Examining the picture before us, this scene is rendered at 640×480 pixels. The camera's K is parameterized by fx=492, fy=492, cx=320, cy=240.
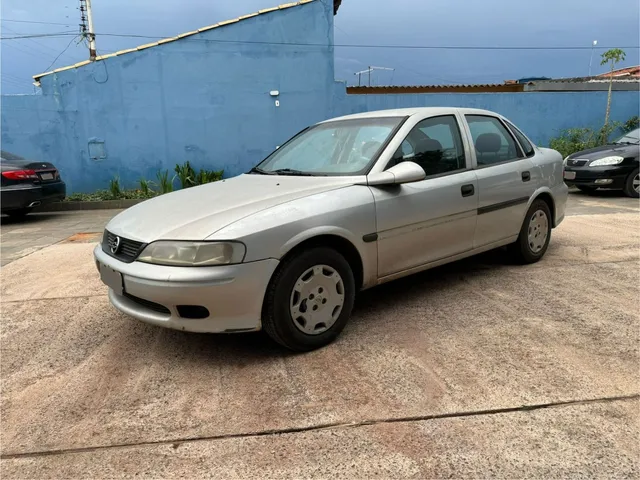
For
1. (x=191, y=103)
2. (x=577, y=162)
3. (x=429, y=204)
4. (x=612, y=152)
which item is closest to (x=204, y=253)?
(x=429, y=204)

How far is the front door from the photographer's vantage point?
3.40 meters

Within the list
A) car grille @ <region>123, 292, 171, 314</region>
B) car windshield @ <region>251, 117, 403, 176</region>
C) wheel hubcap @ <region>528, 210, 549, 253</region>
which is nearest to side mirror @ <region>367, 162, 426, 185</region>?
car windshield @ <region>251, 117, 403, 176</region>

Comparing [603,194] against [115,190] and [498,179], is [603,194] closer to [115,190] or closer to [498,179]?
[498,179]

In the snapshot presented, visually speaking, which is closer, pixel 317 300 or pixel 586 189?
pixel 317 300

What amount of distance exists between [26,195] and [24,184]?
21 cm

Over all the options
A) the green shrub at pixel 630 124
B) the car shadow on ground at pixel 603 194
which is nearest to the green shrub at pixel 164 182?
Result: the car shadow on ground at pixel 603 194

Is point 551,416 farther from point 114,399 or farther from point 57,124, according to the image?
point 57,124

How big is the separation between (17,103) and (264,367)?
464 inches

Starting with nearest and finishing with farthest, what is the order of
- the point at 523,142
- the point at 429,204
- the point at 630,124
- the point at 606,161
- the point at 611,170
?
the point at 429,204 → the point at 523,142 → the point at 611,170 → the point at 606,161 → the point at 630,124

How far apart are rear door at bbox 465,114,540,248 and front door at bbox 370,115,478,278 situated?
15 centimetres

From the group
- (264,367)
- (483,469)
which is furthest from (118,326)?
(483,469)

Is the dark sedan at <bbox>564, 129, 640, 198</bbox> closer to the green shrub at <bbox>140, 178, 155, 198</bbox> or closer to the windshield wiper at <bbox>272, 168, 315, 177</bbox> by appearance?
the windshield wiper at <bbox>272, 168, 315, 177</bbox>

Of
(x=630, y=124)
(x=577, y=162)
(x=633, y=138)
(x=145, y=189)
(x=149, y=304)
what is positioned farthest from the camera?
(x=630, y=124)

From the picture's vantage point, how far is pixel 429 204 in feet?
11.8
